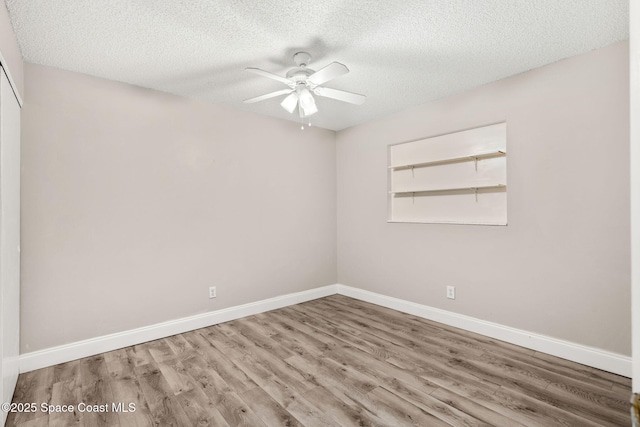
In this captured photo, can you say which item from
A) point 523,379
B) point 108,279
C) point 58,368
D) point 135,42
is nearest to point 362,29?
point 135,42

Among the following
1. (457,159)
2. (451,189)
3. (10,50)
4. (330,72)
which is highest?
(10,50)

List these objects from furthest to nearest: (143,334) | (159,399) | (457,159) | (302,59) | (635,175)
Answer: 1. (457,159)
2. (143,334)
3. (302,59)
4. (159,399)
5. (635,175)

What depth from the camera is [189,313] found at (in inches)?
125

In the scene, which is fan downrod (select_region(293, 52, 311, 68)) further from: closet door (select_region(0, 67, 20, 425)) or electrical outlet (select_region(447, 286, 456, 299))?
electrical outlet (select_region(447, 286, 456, 299))

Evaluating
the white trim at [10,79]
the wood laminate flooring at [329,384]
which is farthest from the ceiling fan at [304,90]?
the wood laminate flooring at [329,384]

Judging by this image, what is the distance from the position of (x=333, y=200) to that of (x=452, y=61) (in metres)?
2.41

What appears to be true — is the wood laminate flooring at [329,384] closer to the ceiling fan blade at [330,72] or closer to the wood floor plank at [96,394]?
the wood floor plank at [96,394]

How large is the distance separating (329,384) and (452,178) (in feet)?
7.71

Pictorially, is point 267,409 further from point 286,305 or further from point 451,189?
point 451,189

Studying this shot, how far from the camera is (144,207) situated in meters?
2.90

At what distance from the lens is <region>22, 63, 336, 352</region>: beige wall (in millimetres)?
2445

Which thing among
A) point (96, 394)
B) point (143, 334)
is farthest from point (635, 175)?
point (143, 334)

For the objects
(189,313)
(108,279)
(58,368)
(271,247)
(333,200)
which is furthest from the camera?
(333,200)

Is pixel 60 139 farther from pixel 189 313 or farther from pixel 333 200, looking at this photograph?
pixel 333 200
